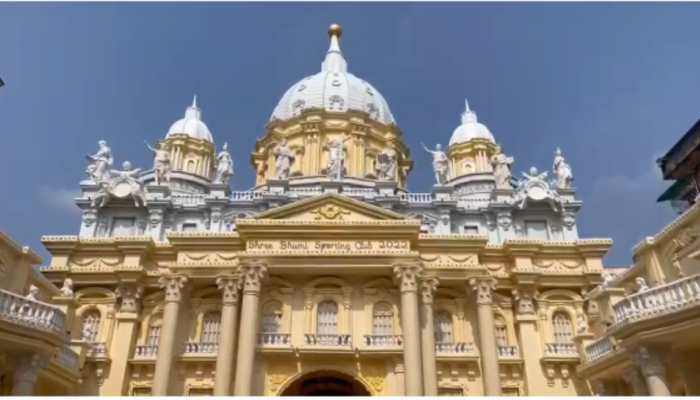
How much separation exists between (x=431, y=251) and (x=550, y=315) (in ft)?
22.7

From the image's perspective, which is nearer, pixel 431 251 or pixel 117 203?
pixel 431 251

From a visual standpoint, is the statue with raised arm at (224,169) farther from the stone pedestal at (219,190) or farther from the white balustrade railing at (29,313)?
the white balustrade railing at (29,313)

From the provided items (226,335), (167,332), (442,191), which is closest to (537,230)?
(442,191)

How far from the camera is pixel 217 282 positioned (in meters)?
27.5

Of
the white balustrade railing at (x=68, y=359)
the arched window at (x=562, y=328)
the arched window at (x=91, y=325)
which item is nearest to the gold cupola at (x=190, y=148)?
the arched window at (x=91, y=325)

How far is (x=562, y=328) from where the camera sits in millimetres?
28641

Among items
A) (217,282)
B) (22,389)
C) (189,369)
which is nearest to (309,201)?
(217,282)

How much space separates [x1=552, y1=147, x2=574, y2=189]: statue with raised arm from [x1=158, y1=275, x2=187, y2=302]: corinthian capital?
2250cm

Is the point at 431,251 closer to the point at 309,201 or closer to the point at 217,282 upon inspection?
the point at 309,201

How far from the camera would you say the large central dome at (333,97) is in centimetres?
4572

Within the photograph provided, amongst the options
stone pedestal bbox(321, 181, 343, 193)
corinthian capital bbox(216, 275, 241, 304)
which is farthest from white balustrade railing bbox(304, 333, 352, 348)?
stone pedestal bbox(321, 181, 343, 193)

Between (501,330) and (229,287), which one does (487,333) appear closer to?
(501,330)

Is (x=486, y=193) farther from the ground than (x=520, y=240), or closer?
farther from the ground

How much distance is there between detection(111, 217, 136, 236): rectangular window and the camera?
32.4 metres
